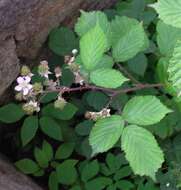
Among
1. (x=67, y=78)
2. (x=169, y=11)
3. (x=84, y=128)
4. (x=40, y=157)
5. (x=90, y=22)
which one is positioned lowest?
(x=40, y=157)

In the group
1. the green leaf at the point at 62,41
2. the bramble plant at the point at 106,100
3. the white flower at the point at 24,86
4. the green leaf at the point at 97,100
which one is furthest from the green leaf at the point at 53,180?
the white flower at the point at 24,86

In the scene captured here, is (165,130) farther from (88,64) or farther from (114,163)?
(88,64)

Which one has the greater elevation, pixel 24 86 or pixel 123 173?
pixel 24 86

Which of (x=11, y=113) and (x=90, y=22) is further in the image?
(x=11, y=113)

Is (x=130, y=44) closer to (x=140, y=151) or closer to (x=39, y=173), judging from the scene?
(x=140, y=151)

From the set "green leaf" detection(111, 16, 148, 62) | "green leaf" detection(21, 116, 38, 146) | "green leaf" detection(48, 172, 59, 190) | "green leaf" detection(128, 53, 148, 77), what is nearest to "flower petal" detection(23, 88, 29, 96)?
"green leaf" detection(111, 16, 148, 62)

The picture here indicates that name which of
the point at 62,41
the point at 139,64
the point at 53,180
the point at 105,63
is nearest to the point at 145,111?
the point at 105,63
